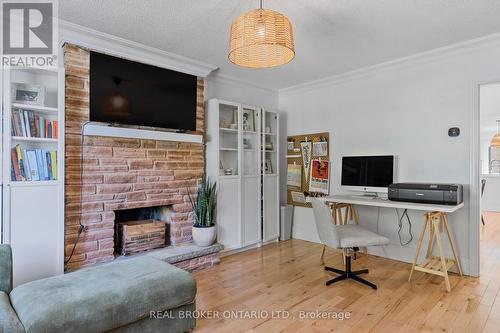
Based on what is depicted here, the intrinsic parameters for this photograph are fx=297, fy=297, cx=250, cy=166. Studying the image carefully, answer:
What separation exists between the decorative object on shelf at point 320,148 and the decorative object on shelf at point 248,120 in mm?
988

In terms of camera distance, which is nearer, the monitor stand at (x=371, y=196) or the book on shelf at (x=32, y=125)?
the book on shelf at (x=32, y=125)

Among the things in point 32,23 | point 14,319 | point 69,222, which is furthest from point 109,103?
point 14,319

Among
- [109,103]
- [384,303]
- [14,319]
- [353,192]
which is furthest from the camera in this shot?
[353,192]

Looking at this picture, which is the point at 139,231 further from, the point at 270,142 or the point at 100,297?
the point at 270,142

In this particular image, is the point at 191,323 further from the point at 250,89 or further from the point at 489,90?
the point at 489,90

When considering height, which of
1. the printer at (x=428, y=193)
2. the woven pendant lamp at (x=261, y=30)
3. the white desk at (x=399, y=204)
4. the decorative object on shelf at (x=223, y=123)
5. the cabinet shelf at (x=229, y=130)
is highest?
the woven pendant lamp at (x=261, y=30)

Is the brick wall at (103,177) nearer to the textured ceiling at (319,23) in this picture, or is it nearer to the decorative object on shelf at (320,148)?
the textured ceiling at (319,23)

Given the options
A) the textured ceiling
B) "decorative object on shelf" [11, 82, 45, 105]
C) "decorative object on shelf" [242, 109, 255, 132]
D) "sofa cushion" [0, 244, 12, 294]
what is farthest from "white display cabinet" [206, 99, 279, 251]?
"sofa cushion" [0, 244, 12, 294]

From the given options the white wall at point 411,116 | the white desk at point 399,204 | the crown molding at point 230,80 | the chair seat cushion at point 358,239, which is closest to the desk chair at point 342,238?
the chair seat cushion at point 358,239

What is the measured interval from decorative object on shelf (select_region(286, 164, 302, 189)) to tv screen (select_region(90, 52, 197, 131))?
1838 mm

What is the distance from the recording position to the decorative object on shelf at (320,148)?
4.27 meters

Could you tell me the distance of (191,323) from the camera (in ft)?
6.59

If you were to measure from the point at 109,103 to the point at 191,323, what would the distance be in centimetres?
213

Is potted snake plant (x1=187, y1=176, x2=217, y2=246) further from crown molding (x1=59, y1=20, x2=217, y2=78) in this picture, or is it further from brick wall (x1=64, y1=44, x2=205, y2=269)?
crown molding (x1=59, y1=20, x2=217, y2=78)
